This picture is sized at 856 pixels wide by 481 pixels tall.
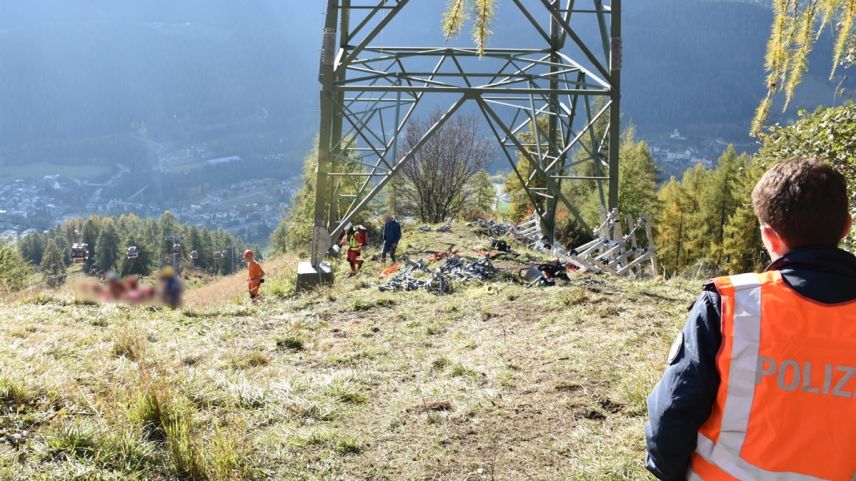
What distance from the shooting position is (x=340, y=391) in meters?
5.51

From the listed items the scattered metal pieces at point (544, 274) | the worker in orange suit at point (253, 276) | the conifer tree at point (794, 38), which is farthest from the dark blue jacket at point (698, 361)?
the worker in orange suit at point (253, 276)

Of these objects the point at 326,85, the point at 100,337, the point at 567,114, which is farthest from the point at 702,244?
the point at 100,337

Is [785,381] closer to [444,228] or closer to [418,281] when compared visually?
[418,281]

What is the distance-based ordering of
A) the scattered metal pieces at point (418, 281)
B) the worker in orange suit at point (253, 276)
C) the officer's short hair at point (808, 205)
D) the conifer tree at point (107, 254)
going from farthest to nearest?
the worker in orange suit at point (253, 276)
the scattered metal pieces at point (418, 281)
the conifer tree at point (107, 254)
the officer's short hair at point (808, 205)

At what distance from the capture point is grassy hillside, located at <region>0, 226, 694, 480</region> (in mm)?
4000

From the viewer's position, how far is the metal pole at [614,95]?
12.5 meters

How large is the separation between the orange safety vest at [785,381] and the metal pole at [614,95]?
1117cm

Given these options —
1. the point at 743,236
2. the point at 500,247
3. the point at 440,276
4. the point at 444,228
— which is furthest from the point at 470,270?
the point at 743,236

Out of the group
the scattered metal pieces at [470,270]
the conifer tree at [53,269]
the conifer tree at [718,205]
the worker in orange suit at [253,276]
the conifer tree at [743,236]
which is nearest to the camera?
the conifer tree at [53,269]

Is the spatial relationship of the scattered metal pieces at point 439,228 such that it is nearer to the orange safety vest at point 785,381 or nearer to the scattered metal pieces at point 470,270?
the scattered metal pieces at point 470,270

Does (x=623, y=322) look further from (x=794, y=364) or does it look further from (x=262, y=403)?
(x=794, y=364)

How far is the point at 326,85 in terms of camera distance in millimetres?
12430

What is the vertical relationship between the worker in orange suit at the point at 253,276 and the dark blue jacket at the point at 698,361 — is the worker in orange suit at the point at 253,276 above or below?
below

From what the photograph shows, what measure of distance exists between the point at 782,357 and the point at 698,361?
0.82ft
